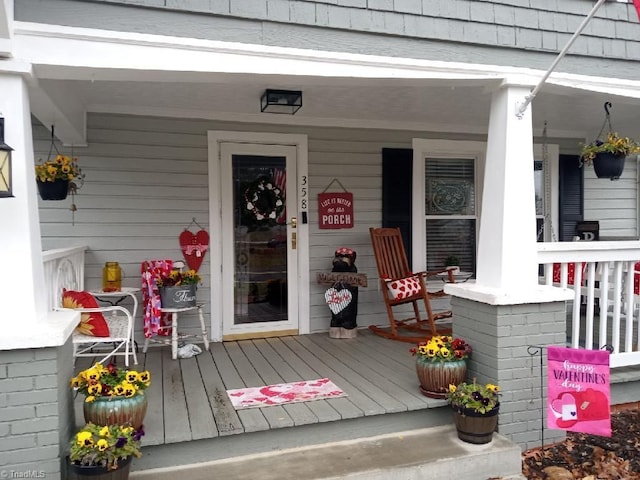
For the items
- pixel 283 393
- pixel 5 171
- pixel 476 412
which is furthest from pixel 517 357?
pixel 5 171

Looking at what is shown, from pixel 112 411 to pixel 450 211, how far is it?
3.83 m

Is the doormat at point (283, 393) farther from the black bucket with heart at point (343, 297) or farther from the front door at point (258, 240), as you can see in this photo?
the front door at point (258, 240)

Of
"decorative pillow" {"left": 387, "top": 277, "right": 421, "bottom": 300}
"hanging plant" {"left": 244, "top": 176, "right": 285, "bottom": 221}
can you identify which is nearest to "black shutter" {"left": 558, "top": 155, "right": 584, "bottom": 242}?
"decorative pillow" {"left": 387, "top": 277, "right": 421, "bottom": 300}

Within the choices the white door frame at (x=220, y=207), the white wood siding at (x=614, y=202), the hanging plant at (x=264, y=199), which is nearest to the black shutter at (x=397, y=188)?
the white door frame at (x=220, y=207)

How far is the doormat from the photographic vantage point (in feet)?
9.55

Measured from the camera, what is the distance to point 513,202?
299cm

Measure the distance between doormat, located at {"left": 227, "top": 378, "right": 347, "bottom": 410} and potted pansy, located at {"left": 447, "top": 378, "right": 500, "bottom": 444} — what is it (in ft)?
2.21

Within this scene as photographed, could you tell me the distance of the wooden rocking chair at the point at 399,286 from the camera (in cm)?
436

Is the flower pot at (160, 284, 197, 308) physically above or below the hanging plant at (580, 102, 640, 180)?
below

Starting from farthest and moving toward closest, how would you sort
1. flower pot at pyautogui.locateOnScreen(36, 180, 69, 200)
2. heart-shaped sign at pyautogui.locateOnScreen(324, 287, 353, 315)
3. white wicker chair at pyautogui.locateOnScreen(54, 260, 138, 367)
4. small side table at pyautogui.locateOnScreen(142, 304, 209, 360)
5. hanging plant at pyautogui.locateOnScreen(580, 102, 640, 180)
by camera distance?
heart-shaped sign at pyautogui.locateOnScreen(324, 287, 353, 315) → hanging plant at pyautogui.locateOnScreen(580, 102, 640, 180) → small side table at pyautogui.locateOnScreen(142, 304, 209, 360) → flower pot at pyautogui.locateOnScreen(36, 180, 69, 200) → white wicker chair at pyautogui.locateOnScreen(54, 260, 138, 367)

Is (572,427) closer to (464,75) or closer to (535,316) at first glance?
(535,316)

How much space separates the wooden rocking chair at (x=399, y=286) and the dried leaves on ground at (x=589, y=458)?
146 centimetres

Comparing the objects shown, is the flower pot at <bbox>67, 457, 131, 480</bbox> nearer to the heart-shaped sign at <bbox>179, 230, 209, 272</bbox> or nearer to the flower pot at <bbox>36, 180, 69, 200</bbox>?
the flower pot at <bbox>36, 180, 69, 200</bbox>

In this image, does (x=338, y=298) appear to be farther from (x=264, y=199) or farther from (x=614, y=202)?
(x=614, y=202)
